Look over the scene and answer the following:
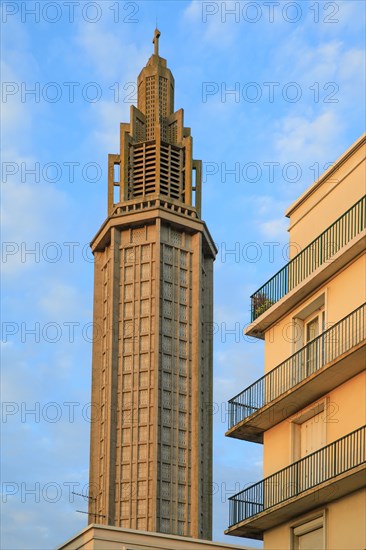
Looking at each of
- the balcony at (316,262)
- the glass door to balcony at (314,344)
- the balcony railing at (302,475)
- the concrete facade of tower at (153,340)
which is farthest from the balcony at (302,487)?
the concrete facade of tower at (153,340)

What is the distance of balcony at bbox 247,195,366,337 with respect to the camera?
2578 centimetres

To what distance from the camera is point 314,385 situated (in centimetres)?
2603

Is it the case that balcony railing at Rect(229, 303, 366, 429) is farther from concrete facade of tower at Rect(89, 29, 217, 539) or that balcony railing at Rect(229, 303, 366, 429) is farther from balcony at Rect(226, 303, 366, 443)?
concrete facade of tower at Rect(89, 29, 217, 539)

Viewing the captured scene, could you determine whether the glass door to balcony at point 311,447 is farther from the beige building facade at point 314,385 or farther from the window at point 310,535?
the window at point 310,535

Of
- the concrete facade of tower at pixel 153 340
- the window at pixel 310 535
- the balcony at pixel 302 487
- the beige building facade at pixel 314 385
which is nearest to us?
the balcony at pixel 302 487

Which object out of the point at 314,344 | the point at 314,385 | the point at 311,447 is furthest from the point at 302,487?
the point at 314,344

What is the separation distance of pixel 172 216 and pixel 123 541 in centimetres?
5058

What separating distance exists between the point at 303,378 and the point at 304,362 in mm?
453

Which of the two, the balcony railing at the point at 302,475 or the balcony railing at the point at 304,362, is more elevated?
the balcony railing at the point at 304,362

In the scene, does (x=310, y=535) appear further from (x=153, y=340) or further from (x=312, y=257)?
(x=153, y=340)

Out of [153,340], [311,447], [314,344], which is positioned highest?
[153,340]

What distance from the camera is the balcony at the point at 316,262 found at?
25.8 meters

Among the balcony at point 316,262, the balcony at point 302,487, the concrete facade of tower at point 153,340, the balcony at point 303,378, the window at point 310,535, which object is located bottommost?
the window at point 310,535

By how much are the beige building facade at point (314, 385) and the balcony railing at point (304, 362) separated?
0.03 metres
